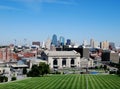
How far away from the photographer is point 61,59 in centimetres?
15950

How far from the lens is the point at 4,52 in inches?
6265

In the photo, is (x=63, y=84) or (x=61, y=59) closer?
(x=63, y=84)

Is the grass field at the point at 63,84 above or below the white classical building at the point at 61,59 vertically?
below

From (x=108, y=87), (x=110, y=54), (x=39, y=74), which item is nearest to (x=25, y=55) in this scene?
(x=110, y=54)

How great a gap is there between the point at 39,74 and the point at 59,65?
63.5 metres

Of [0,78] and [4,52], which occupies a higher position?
[4,52]

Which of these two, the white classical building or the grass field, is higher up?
the white classical building

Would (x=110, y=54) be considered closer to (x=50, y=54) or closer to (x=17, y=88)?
(x=50, y=54)

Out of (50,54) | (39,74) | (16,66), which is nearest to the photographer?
(39,74)

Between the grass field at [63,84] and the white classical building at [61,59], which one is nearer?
the grass field at [63,84]

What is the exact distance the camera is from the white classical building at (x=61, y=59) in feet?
513

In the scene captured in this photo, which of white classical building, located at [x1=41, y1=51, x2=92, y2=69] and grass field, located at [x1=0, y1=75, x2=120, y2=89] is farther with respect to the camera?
white classical building, located at [x1=41, y1=51, x2=92, y2=69]

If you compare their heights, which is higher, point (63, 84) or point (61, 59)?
point (61, 59)

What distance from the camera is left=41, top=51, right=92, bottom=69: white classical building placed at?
156500mm
